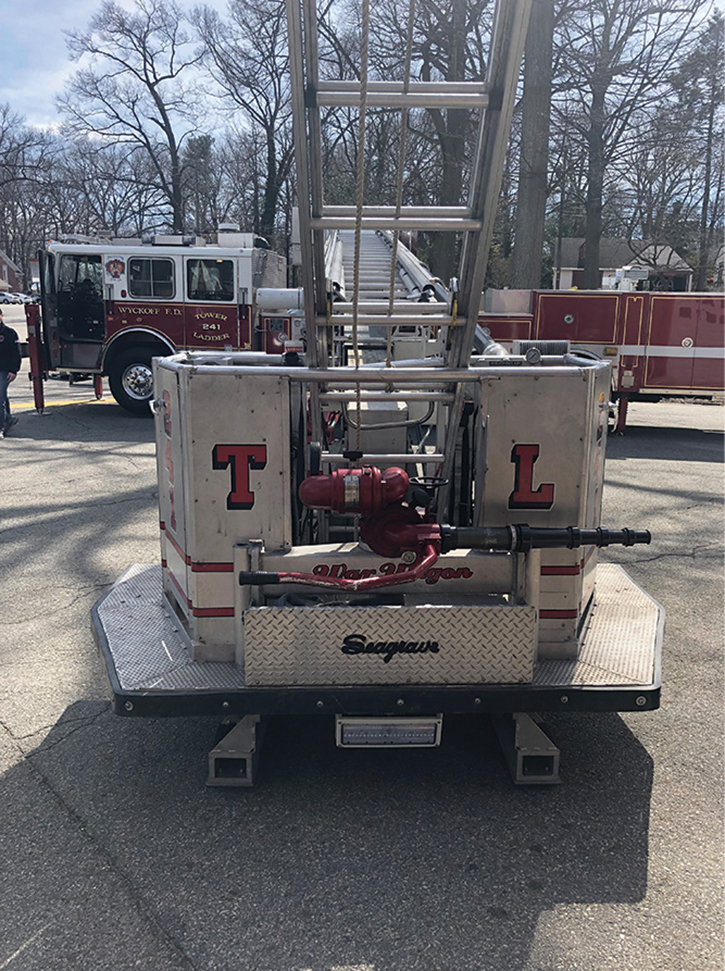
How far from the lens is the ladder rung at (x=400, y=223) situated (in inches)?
122

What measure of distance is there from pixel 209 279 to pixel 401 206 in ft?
36.3

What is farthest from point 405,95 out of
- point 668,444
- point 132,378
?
point 132,378

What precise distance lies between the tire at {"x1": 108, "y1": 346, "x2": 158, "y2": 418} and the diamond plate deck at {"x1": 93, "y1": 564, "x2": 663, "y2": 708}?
31.5ft

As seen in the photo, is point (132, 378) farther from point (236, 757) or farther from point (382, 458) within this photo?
point (236, 757)

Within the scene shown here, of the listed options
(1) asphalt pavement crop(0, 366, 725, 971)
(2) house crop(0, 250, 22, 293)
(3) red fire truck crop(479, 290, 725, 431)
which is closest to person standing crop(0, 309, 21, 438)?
(1) asphalt pavement crop(0, 366, 725, 971)

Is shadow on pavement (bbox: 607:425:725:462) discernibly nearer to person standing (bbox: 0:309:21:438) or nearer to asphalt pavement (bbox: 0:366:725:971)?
asphalt pavement (bbox: 0:366:725:971)

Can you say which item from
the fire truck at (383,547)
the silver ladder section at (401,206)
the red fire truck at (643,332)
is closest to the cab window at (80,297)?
the red fire truck at (643,332)

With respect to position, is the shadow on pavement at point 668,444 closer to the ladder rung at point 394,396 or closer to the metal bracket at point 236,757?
the ladder rung at point 394,396

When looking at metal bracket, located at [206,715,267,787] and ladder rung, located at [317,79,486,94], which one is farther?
metal bracket, located at [206,715,267,787]

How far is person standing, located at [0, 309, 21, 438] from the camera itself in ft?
37.1

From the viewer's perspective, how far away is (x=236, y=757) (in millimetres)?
3287

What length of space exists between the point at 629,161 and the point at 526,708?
25.6 meters

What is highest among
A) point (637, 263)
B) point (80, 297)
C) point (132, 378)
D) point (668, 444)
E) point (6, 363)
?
point (637, 263)

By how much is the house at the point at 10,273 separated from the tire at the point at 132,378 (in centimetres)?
6109
